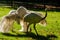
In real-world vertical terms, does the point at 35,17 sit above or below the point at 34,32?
above

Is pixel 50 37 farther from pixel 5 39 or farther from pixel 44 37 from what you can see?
pixel 5 39

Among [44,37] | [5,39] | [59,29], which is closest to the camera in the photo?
[5,39]

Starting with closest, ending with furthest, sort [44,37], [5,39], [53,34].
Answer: [5,39] < [44,37] < [53,34]

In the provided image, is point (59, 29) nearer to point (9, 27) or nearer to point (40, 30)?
point (40, 30)

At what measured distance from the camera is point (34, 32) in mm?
12680

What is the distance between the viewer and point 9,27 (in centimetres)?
1227

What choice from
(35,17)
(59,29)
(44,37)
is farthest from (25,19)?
(59,29)

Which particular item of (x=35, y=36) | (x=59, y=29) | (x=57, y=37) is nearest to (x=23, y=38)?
(x=35, y=36)

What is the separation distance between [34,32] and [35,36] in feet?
2.56

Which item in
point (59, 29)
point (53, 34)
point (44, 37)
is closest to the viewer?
point (44, 37)

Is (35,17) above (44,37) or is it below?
above

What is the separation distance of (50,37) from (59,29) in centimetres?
202

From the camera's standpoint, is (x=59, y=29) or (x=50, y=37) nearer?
(x=50, y=37)

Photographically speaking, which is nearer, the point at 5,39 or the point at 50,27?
the point at 5,39
